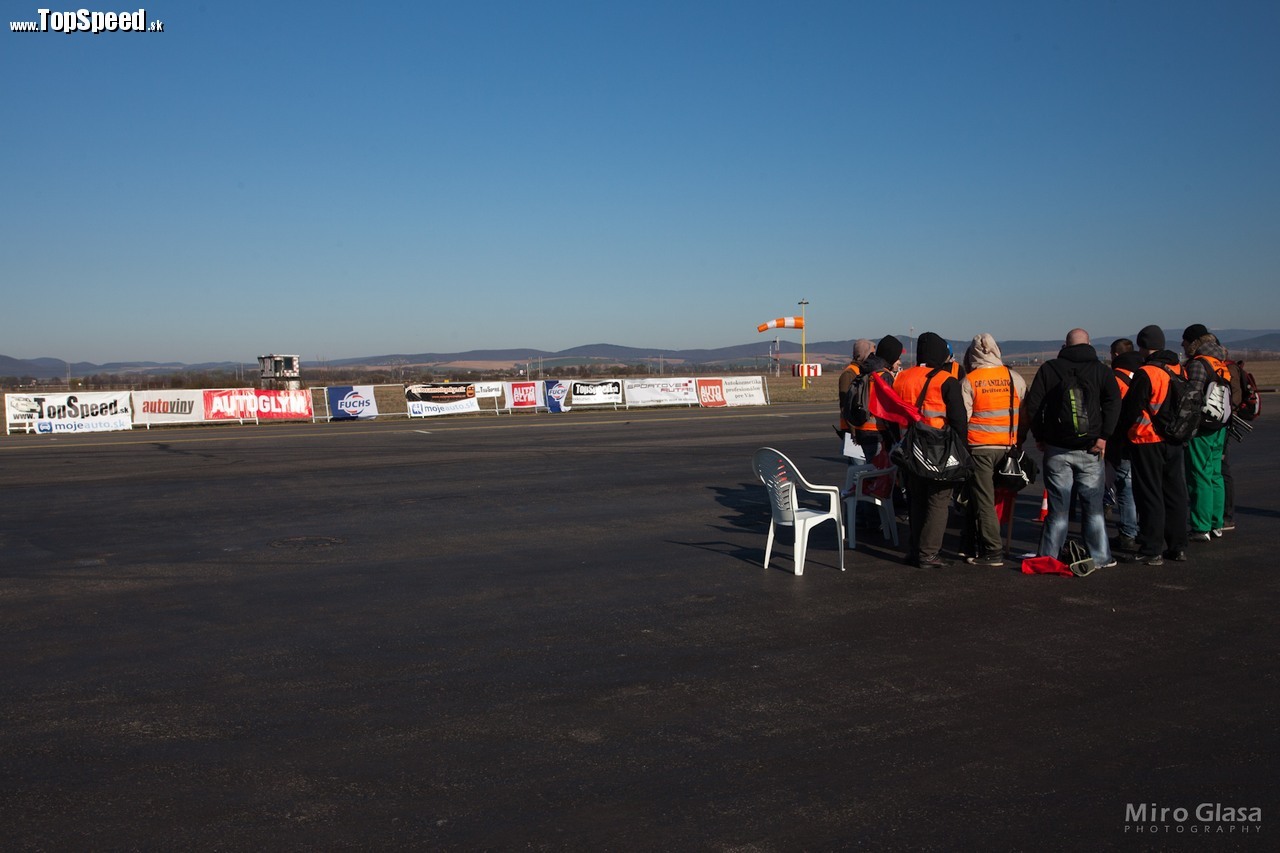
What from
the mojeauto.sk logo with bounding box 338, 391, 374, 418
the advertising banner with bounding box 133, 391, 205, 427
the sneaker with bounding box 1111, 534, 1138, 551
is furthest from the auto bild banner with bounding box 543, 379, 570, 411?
the sneaker with bounding box 1111, 534, 1138, 551

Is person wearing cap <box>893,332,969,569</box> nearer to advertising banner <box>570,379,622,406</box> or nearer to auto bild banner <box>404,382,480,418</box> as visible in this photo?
auto bild banner <box>404,382,480,418</box>

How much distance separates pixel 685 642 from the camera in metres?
6.26

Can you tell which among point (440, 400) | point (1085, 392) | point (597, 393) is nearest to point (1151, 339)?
point (1085, 392)

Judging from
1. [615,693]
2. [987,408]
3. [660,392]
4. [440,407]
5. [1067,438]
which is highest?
[987,408]

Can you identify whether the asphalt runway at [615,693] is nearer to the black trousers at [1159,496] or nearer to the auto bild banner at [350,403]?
the black trousers at [1159,496]

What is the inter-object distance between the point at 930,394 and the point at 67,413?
1076 inches

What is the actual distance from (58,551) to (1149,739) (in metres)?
9.39

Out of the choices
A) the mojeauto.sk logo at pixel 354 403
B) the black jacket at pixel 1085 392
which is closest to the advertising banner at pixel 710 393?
the mojeauto.sk logo at pixel 354 403

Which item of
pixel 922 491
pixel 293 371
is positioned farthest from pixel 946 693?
pixel 293 371

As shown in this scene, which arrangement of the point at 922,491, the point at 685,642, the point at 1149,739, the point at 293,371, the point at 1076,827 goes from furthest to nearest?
the point at 293,371
the point at 922,491
the point at 685,642
the point at 1149,739
the point at 1076,827

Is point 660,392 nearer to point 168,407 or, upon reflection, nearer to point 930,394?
point 168,407

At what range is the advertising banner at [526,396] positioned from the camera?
3459 centimetres

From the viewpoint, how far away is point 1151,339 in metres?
9.11

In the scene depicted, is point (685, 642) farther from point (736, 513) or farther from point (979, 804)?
point (736, 513)
